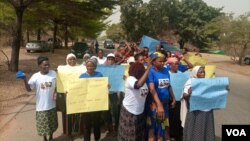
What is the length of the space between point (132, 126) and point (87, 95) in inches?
43.7

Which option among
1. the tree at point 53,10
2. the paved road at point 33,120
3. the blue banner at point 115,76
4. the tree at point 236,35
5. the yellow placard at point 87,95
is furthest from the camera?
the tree at point 236,35

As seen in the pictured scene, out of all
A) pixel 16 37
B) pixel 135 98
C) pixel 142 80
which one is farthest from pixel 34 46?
pixel 142 80

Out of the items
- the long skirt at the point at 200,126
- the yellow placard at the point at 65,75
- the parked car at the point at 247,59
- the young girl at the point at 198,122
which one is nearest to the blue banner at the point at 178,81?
the young girl at the point at 198,122

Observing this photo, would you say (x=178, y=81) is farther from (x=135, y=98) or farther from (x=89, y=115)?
(x=89, y=115)

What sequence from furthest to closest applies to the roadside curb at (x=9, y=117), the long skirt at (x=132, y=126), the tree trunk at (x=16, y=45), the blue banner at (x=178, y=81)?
the tree trunk at (x=16, y=45)
the roadside curb at (x=9, y=117)
the blue banner at (x=178, y=81)
the long skirt at (x=132, y=126)

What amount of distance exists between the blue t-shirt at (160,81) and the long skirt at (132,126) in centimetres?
46

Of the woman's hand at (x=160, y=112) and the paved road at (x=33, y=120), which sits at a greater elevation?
the woman's hand at (x=160, y=112)

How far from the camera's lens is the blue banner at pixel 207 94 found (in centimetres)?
561

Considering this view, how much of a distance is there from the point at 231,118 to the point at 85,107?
16.8ft

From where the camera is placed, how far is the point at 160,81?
208 inches

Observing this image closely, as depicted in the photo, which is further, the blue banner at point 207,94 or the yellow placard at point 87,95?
the yellow placard at point 87,95

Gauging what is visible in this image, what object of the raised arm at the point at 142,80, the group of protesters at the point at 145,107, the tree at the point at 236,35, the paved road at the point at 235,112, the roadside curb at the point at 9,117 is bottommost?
the paved road at the point at 235,112

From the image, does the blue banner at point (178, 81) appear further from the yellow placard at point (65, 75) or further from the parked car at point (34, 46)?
the parked car at point (34, 46)

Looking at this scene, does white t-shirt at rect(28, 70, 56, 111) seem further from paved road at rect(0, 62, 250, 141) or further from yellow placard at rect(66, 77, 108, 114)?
paved road at rect(0, 62, 250, 141)
